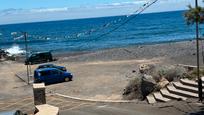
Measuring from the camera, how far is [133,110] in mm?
23531

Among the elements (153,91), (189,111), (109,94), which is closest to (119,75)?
(109,94)

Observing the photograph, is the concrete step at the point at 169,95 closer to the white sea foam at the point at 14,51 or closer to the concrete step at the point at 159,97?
the concrete step at the point at 159,97

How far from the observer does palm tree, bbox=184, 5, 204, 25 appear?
2053cm

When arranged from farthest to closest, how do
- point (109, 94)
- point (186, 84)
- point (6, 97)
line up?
point (6, 97) < point (109, 94) < point (186, 84)

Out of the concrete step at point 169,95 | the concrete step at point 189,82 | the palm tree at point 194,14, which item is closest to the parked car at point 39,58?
the concrete step at point 169,95

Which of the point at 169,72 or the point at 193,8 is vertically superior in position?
the point at 193,8

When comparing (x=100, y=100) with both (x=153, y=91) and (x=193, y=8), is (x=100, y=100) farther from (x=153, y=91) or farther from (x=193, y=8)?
(x=193, y=8)

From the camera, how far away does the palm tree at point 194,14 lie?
67.4 feet

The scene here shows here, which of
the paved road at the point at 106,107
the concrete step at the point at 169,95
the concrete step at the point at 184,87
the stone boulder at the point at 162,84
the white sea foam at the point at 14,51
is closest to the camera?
the paved road at the point at 106,107

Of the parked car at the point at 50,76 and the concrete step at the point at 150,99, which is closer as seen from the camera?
the concrete step at the point at 150,99

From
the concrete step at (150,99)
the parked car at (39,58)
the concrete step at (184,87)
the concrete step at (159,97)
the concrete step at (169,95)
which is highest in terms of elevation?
the concrete step at (184,87)

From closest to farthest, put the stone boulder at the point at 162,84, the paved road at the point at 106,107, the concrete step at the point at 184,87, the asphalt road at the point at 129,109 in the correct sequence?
the asphalt road at the point at 129,109
the paved road at the point at 106,107
the concrete step at the point at 184,87
the stone boulder at the point at 162,84

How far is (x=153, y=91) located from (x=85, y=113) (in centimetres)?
490

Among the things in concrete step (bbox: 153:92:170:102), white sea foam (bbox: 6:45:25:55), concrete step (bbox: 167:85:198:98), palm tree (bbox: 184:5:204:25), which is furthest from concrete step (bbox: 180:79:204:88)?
white sea foam (bbox: 6:45:25:55)
